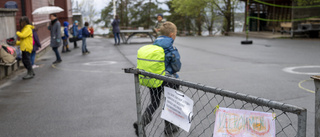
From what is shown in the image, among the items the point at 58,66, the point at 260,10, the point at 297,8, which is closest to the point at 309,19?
the point at 297,8

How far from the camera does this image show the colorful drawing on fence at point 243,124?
6.02ft

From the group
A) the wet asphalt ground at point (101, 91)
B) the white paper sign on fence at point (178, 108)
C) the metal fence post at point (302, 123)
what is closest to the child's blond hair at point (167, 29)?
the white paper sign on fence at point (178, 108)

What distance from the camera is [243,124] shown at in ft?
6.41

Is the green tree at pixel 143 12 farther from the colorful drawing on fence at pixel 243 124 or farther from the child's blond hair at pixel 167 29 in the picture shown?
the colorful drawing on fence at pixel 243 124

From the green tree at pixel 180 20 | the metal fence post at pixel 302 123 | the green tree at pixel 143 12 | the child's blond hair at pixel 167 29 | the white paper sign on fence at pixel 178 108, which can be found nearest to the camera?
the metal fence post at pixel 302 123

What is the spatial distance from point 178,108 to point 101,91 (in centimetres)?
516

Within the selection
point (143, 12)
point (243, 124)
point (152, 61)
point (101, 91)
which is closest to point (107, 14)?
point (143, 12)

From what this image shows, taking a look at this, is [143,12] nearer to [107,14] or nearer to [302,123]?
[107,14]

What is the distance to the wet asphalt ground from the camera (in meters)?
5.05

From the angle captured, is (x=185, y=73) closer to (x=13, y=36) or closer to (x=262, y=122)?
(x=13, y=36)

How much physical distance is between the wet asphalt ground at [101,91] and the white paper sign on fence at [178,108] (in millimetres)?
1979

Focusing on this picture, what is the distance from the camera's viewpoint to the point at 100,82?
340 inches

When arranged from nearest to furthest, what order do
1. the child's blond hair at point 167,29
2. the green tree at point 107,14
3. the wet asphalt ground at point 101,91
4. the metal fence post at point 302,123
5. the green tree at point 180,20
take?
the metal fence post at point 302,123
the child's blond hair at point 167,29
the wet asphalt ground at point 101,91
the green tree at point 180,20
the green tree at point 107,14

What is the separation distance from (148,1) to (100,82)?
48.7m
